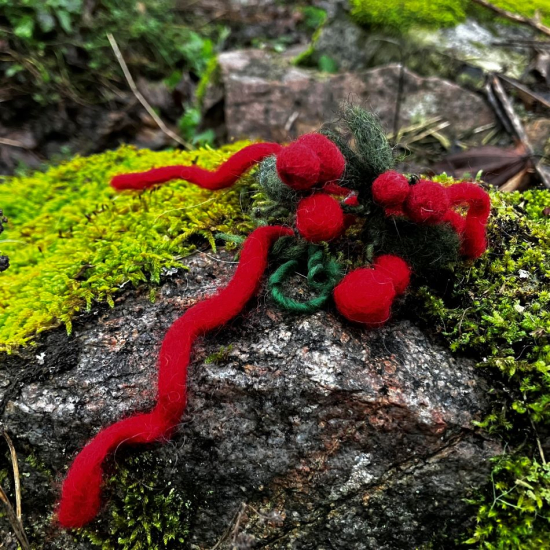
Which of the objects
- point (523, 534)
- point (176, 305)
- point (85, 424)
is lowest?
point (523, 534)

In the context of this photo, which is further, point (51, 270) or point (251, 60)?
point (251, 60)

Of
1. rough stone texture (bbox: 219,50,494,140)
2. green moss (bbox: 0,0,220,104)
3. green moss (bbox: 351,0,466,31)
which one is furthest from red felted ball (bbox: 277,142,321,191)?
green moss (bbox: 0,0,220,104)

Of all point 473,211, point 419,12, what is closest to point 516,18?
point 419,12

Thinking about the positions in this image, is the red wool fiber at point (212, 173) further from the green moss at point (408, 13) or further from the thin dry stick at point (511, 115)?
the green moss at point (408, 13)

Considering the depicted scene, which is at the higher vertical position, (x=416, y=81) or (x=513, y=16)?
(x=513, y=16)

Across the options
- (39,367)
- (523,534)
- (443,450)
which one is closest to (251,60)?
(39,367)

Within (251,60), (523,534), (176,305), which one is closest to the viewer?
(523,534)

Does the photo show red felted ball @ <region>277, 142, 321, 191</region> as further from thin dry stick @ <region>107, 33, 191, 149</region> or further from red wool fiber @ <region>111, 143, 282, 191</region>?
thin dry stick @ <region>107, 33, 191, 149</region>

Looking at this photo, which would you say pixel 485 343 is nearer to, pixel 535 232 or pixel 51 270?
pixel 535 232

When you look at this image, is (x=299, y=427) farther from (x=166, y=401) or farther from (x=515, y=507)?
(x=515, y=507)
